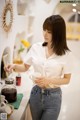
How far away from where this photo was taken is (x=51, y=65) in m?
1.74

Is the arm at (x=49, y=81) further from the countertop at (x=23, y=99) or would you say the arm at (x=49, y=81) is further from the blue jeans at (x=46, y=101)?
the countertop at (x=23, y=99)

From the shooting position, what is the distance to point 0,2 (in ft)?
6.50

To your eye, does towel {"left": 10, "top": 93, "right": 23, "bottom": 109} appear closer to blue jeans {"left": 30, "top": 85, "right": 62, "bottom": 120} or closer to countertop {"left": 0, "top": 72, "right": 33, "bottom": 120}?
countertop {"left": 0, "top": 72, "right": 33, "bottom": 120}

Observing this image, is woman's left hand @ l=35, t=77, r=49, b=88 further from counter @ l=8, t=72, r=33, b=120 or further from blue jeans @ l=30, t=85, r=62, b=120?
counter @ l=8, t=72, r=33, b=120

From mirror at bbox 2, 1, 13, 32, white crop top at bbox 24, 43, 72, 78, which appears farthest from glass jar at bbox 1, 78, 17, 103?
mirror at bbox 2, 1, 13, 32

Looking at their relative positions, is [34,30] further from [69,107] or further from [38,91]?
[38,91]

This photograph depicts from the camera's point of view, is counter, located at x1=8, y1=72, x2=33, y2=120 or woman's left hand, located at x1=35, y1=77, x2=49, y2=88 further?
counter, located at x1=8, y1=72, x2=33, y2=120

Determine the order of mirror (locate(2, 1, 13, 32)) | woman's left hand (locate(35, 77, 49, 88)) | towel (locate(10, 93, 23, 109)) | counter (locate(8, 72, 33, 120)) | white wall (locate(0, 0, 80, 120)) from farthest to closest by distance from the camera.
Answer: white wall (locate(0, 0, 80, 120)), mirror (locate(2, 1, 13, 32)), towel (locate(10, 93, 23, 109)), counter (locate(8, 72, 33, 120)), woman's left hand (locate(35, 77, 49, 88))

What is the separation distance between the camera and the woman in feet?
5.63

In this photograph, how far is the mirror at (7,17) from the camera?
6.95 ft

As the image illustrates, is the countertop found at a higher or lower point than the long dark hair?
lower

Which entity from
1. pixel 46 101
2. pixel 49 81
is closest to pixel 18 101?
pixel 46 101

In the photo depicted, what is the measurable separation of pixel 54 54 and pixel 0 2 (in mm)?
689

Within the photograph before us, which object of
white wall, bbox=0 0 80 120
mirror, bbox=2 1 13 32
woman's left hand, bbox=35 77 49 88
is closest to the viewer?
woman's left hand, bbox=35 77 49 88
